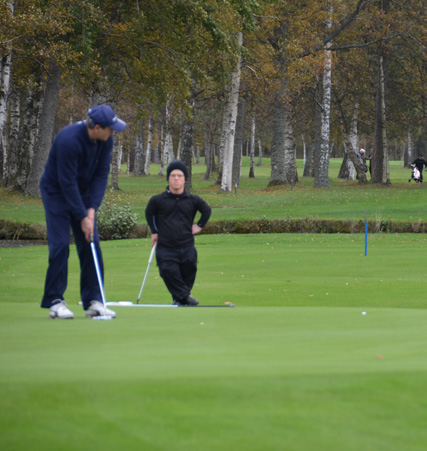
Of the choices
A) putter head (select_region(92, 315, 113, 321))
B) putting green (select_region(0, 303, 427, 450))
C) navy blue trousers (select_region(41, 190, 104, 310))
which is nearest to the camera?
putting green (select_region(0, 303, 427, 450))

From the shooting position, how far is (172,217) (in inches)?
423

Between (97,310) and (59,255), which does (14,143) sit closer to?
(59,255)

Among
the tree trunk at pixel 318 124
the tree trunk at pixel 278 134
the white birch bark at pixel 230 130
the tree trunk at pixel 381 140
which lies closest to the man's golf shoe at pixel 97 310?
the white birch bark at pixel 230 130

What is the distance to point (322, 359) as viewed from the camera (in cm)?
483

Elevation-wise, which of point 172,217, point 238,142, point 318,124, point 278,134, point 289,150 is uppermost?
point 318,124

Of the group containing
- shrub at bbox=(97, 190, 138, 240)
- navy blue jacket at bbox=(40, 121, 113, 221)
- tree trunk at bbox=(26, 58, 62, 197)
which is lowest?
shrub at bbox=(97, 190, 138, 240)

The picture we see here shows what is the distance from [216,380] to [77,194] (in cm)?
404

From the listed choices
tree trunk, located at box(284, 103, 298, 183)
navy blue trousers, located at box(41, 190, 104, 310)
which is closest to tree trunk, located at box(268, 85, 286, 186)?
tree trunk, located at box(284, 103, 298, 183)

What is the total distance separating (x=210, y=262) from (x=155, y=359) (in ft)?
48.8

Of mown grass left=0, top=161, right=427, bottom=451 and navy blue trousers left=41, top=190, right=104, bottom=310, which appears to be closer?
mown grass left=0, top=161, right=427, bottom=451

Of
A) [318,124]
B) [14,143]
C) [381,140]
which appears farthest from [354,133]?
[14,143]

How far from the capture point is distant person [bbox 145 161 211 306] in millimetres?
10711

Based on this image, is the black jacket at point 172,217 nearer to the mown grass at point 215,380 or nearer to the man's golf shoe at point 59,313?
the mown grass at point 215,380

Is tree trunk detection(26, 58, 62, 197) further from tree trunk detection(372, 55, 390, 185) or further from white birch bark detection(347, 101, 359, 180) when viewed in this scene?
white birch bark detection(347, 101, 359, 180)
